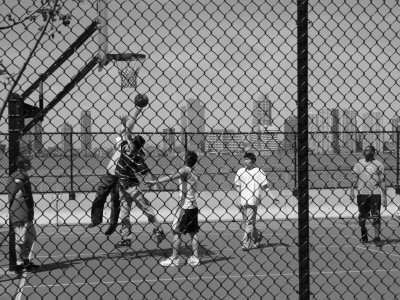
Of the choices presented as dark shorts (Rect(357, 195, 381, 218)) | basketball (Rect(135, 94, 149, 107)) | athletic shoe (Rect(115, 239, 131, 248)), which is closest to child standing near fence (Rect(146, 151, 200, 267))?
athletic shoe (Rect(115, 239, 131, 248))

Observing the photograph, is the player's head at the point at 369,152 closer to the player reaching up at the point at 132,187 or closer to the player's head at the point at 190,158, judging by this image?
the player's head at the point at 190,158

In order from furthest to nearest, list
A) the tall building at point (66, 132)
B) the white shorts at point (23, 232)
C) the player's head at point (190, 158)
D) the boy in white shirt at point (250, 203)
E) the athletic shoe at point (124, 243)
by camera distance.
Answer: the athletic shoe at point (124, 243) → the boy in white shirt at point (250, 203) → the player's head at point (190, 158) → the white shorts at point (23, 232) → the tall building at point (66, 132)

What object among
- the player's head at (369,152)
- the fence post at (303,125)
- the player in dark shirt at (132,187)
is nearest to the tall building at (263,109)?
the fence post at (303,125)

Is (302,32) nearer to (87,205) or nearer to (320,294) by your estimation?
(320,294)

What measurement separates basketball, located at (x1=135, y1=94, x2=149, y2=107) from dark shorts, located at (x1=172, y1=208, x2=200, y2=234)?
467 centimetres

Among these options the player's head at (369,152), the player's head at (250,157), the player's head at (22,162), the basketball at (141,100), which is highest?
the player's head at (369,152)

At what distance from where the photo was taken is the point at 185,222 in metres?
9.02

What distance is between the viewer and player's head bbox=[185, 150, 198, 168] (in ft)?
28.3

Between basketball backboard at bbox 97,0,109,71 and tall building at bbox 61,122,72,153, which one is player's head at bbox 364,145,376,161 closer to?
tall building at bbox 61,122,72,153

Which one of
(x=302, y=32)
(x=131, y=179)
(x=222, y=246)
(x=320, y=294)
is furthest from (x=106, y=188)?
(x=302, y=32)

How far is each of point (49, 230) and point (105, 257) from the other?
15.6 ft

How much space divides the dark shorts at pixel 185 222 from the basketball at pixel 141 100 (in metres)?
4.67

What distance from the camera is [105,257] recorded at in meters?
9.91

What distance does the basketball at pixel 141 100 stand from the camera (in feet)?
13.7
